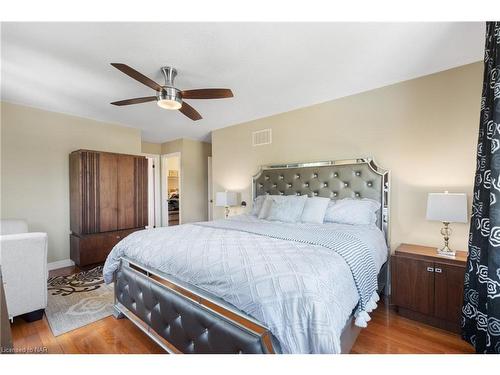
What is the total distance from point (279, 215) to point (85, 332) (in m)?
2.18

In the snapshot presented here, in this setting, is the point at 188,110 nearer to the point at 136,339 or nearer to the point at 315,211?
the point at 315,211

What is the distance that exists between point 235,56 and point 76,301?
307 cm

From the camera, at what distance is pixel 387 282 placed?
2686mm

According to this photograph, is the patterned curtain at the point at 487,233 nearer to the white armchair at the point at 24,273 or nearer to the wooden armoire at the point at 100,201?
the white armchair at the point at 24,273

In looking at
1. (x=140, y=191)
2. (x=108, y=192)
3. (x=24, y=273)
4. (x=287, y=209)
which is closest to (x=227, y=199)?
(x=287, y=209)

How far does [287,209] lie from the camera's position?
2.83m

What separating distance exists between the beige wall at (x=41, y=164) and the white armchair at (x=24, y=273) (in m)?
1.79

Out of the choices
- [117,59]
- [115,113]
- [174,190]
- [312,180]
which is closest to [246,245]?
[312,180]

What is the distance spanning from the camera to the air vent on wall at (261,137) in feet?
12.7

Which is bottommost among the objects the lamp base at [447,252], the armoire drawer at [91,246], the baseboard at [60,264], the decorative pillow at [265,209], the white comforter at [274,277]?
the baseboard at [60,264]

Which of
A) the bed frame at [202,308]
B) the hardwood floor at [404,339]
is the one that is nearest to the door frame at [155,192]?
the bed frame at [202,308]

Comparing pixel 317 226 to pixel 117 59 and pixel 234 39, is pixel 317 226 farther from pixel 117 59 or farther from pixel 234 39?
A: pixel 117 59

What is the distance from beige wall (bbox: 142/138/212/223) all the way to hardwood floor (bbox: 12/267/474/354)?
333 cm

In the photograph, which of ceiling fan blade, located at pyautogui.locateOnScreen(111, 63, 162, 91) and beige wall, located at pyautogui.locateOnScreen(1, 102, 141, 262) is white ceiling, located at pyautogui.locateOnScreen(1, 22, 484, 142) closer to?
ceiling fan blade, located at pyautogui.locateOnScreen(111, 63, 162, 91)
